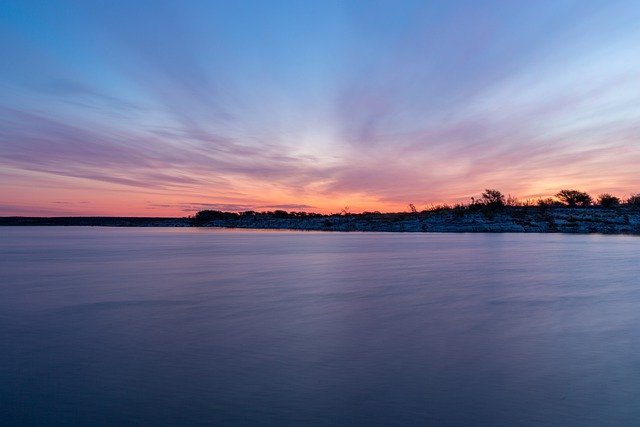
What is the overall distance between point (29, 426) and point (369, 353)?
111 inches

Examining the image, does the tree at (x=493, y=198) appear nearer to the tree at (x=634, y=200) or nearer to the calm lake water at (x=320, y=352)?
the tree at (x=634, y=200)

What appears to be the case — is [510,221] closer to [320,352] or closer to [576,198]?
[576,198]

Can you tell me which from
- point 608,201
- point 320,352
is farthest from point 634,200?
point 320,352

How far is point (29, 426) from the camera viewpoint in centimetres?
281

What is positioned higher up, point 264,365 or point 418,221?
point 418,221

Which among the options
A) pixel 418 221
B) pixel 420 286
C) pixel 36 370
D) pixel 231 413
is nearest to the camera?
pixel 231 413

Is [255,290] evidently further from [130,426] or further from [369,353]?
[130,426]

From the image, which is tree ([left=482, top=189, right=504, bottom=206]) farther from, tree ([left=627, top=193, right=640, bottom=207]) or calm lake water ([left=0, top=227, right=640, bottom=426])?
calm lake water ([left=0, top=227, right=640, bottom=426])

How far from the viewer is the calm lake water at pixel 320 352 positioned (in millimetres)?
3045

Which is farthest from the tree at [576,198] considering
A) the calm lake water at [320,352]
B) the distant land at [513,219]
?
the calm lake water at [320,352]

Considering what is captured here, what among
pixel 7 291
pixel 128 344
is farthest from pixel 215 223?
pixel 128 344

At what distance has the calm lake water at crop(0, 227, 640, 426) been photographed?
3.04m

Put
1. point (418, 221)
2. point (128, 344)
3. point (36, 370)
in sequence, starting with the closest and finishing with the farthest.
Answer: point (36, 370) < point (128, 344) < point (418, 221)

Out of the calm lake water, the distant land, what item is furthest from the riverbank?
the calm lake water
